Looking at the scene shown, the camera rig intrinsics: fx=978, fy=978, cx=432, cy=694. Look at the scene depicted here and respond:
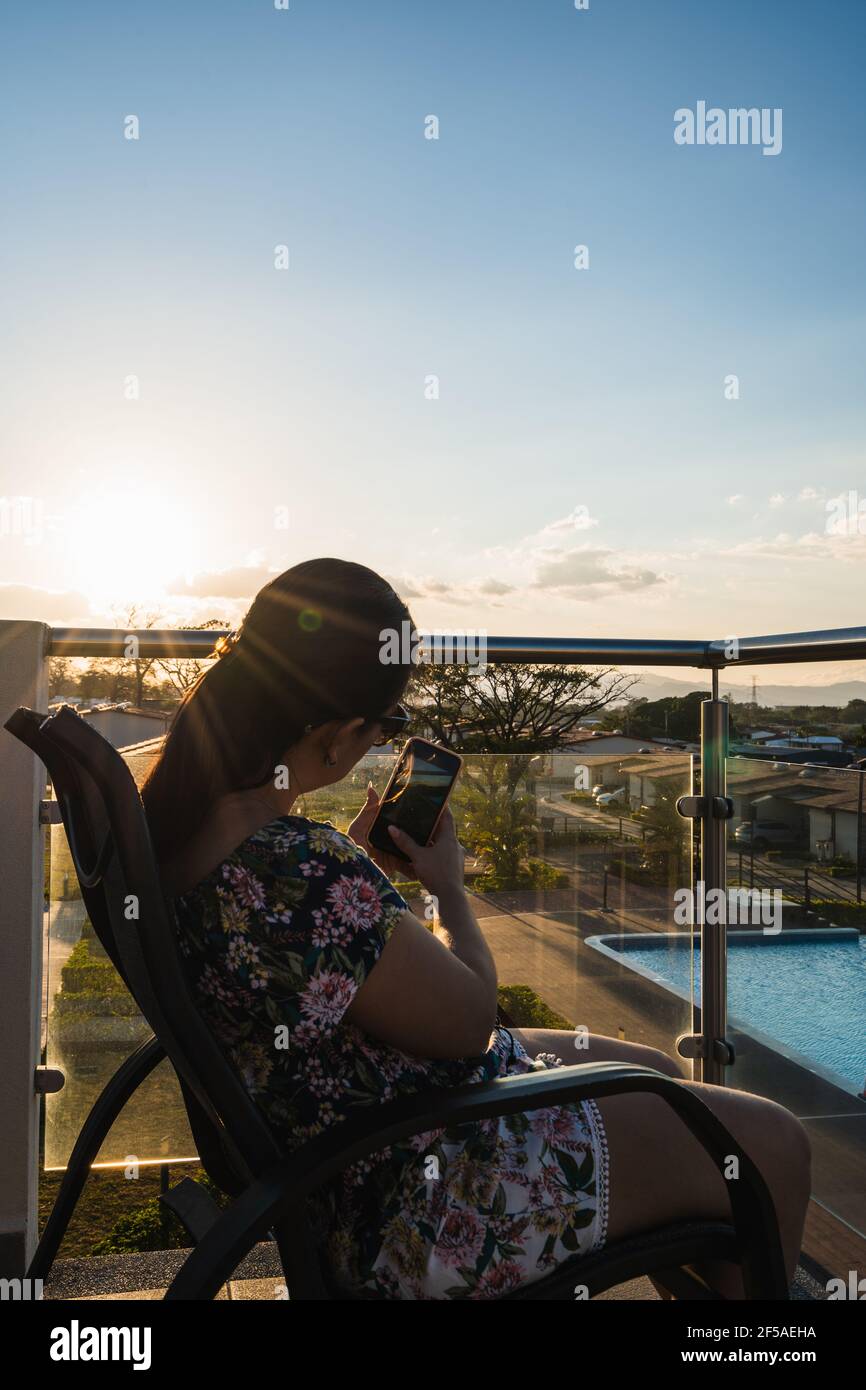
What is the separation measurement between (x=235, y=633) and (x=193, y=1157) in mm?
1700

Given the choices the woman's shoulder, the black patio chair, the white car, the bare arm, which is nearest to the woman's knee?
the black patio chair

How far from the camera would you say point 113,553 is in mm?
4539

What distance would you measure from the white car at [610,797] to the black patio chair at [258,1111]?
1435 mm

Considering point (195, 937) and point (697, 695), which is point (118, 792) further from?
point (697, 695)

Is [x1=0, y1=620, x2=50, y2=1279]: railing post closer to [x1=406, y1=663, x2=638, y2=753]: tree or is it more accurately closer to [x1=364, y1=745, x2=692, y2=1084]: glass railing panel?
[x1=406, y1=663, x2=638, y2=753]: tree

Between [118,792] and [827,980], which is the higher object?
[118,792]

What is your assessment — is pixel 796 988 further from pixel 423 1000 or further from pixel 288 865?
pixel 288 865

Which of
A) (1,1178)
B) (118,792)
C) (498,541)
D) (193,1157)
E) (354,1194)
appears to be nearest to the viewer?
(118,792)

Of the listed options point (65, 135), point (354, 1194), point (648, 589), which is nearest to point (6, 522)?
point (354, 1194)

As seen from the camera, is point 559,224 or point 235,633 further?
point 559,224

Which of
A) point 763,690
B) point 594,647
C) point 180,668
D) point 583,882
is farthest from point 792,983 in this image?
point 180,668

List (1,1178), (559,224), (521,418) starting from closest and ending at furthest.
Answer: (1,1178)
(559,224)
(521,418)

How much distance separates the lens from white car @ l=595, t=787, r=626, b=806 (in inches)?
105

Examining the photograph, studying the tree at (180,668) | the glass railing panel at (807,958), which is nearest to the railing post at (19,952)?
the tree at (180,668)
